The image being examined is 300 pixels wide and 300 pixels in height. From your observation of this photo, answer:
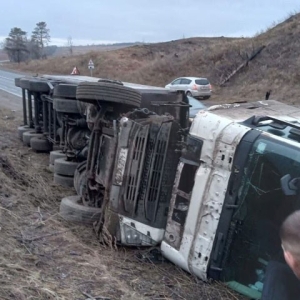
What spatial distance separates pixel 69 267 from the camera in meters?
4.17

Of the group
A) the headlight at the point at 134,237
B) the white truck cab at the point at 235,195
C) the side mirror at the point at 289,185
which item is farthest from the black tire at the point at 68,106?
the side mirror at the point at 289,185

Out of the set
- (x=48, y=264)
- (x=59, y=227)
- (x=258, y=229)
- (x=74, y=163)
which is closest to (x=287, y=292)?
(x=258, y=229)

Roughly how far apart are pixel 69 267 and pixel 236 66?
2889 cm

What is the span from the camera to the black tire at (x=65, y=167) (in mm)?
7359

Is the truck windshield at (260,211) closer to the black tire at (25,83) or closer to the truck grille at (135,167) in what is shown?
the truck grille at (135,167)

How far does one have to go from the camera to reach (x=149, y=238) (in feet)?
14.9

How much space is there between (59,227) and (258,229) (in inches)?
89.2

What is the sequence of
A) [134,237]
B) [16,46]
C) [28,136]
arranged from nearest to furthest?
[134,237] → [28,136] → [16,46]

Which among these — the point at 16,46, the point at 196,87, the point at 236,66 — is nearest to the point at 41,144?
the point at 196,87

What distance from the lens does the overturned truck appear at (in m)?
3.56

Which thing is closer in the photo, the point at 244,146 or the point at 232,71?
the point at 244,146

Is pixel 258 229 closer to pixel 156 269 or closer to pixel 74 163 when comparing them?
pixel 156 269

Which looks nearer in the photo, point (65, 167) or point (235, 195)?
point (235, 195)

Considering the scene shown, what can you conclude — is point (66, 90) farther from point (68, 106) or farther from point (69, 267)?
point (69, 267)
